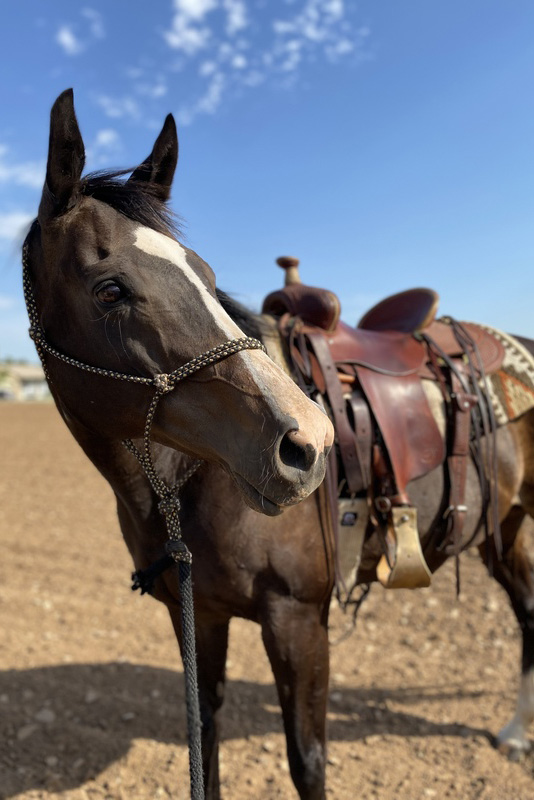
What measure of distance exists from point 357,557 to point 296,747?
0.72 metres

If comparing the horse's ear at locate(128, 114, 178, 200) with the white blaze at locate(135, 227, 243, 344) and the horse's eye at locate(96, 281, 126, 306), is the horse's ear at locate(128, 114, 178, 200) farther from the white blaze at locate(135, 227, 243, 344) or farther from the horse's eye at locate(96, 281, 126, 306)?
the horse's eye at locate(96, 281, 126, 306)

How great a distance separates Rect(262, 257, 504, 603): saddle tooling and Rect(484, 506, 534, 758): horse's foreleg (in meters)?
0.71

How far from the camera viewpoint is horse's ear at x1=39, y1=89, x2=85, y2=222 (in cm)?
149

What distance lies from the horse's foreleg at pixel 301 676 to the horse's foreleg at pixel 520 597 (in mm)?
1670

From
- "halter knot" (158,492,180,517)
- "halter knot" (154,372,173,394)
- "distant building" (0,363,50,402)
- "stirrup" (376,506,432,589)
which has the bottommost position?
"stirrup" (376,506,432,589)

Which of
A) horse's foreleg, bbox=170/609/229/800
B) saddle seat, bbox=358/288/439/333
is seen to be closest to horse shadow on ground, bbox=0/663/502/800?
horse's foreleg, bbox=170/609/229/800

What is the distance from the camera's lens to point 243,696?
146 inches

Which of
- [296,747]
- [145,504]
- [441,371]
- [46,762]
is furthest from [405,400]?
[46,762]

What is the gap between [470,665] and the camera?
4070mm

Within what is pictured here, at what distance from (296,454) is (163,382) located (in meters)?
0.39

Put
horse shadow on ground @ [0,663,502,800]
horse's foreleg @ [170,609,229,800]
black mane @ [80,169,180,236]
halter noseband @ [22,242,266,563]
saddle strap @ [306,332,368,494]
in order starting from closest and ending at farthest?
halter noseband @ [22,242,266,563] → black mane @ [80,169,180,236] → saddle strap @ [306,332,368,494] → horse's foreleg @ [170,609,229,800] → horse shadow on ground @ [0,663,502,800]

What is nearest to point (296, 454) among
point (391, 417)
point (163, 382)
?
point (163, 382)

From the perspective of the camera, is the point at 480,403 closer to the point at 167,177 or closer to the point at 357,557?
the point at 357,557

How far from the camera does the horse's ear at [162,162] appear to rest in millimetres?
A: 1868
